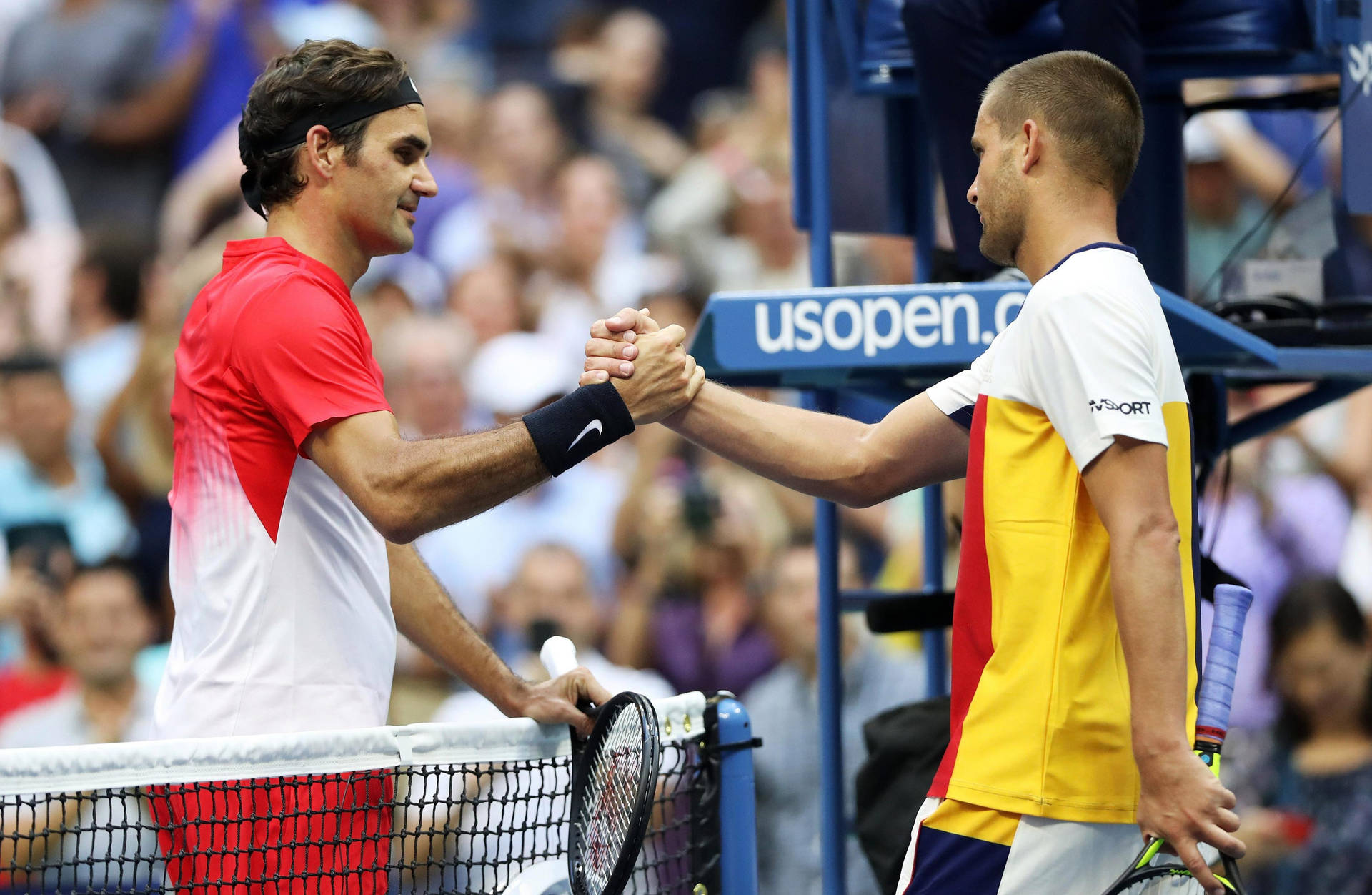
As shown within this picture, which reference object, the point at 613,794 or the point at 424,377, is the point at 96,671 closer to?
the point at 424,377

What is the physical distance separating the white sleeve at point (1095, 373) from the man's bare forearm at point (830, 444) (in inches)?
22.0

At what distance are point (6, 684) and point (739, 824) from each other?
13.8ft

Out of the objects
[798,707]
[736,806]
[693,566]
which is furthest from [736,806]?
[693,566]

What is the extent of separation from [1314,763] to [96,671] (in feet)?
14.7

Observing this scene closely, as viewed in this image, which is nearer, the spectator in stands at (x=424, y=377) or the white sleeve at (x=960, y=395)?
the white sleeve at (x=960, y=395)

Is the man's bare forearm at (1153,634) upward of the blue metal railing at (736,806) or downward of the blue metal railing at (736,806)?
upward

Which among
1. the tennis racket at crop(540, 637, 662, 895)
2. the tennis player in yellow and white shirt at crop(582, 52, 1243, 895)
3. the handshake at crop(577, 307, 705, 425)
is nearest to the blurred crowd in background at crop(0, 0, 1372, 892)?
the handshake at crop(577, 307, 705, 425)

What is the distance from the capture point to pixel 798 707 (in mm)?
5766

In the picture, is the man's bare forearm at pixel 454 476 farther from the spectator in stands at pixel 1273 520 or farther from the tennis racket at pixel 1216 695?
the spectator in stands at pixel 1273 520

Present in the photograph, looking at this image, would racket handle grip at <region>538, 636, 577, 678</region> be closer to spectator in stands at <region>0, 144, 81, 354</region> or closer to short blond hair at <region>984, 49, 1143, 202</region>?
short blond hair at <region>984, 49, 1143, 202</region>

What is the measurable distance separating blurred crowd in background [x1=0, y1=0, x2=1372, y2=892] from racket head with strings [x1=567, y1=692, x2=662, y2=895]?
109 inches

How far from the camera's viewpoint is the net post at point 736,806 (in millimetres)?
2525

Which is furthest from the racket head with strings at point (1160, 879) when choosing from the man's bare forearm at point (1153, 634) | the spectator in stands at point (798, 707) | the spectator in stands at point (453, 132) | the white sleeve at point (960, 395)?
the spectator in stands at point (453, 132)

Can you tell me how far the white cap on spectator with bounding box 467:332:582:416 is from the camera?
6.38 metres
